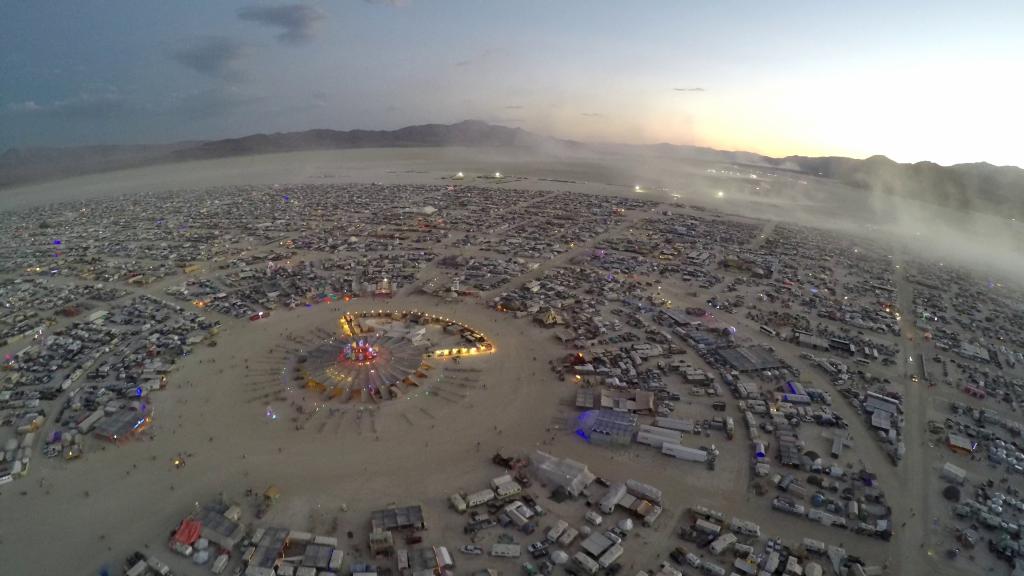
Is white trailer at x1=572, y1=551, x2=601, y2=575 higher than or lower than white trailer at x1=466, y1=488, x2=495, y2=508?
lower

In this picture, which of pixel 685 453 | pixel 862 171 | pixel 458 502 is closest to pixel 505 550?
pixel 458 502

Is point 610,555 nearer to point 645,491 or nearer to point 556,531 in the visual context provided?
point 556,531

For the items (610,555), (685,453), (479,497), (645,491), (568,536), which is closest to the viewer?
(610,555)

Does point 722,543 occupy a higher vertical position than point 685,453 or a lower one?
lower

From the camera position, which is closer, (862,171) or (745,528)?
(745,528)

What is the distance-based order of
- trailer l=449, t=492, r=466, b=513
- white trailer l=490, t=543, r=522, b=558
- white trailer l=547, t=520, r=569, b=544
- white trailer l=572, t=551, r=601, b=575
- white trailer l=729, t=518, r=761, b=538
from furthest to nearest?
trailer l=449, t=492, r=466, b=513, white trailer l=729, t=518, r=761, b=538, white trailer l=547, t=520, r=569, b=544, white trailer l=490, t=543, r=522, b=558, white trailer l=572, t=551, r=601, b=575

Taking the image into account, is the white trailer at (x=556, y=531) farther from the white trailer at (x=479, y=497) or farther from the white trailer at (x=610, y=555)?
the white trailer at (x=479, y=497)

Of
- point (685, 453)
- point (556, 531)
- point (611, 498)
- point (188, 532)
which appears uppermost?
point (685, 453)

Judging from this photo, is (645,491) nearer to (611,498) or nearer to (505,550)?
(611,498)

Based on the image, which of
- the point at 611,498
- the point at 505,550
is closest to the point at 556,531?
the point at 505,550

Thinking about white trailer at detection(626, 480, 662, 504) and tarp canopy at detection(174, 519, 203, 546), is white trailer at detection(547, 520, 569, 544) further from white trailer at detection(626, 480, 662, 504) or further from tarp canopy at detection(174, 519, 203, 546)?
tarp canopy at detection(174, 519, 203, 546)

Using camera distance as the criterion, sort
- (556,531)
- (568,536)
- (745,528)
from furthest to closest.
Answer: (745,528) < (556,531) < (568,536)

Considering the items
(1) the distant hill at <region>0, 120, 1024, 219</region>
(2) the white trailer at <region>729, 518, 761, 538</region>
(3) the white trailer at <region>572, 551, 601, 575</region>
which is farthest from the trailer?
(1) the distant hill at <region>0, 120, 1024, 219</region>

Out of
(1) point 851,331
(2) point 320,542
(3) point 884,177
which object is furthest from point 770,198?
(2) point 320,542
